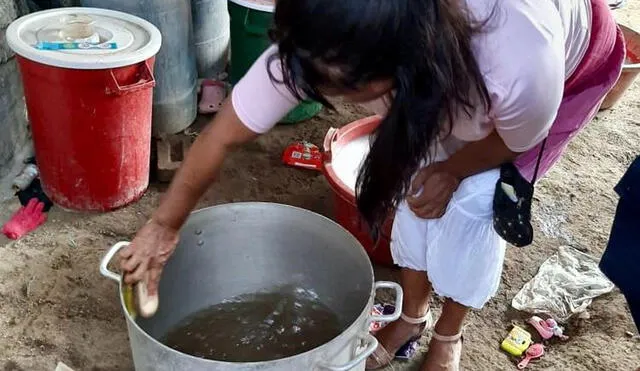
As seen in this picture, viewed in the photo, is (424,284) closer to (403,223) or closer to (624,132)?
(403,223)

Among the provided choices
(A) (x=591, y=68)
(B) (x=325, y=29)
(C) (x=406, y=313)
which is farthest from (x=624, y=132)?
(B) (x=325, y=29)

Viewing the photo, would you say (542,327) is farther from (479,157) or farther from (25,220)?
(25,220)

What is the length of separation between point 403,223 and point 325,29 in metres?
0.69

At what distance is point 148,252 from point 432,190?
1.63ft

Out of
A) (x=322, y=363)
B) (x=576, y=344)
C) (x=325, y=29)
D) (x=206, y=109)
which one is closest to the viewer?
(x=325, y=29)

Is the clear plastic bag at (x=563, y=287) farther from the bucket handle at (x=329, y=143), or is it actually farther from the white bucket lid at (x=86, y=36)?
the white bucket lid at (x=86, y=36)

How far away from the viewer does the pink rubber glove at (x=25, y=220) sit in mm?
1864

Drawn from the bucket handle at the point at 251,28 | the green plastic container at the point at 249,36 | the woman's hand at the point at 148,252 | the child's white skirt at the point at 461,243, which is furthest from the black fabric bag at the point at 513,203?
the bucket handle at the point at 251,28

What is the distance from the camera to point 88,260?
182 centimetres

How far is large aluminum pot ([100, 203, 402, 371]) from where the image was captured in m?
1.31

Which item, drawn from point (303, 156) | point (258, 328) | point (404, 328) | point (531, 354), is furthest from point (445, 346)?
point (303, 156)

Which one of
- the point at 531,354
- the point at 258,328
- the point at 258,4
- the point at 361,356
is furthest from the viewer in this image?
the point at 258,4

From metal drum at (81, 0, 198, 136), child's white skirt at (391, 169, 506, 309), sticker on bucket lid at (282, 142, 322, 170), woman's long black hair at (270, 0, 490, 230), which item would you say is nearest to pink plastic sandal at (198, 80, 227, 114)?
metal drum at (81, 0, 198, 136)

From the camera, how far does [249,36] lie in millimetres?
2309
